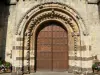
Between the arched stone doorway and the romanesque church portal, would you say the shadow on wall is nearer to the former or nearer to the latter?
the romanesque church portal

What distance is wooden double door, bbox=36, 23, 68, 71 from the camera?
10.4 metres

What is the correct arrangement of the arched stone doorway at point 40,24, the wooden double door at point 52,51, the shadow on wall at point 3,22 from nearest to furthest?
the arched stone doorway at point 40,24
the shadow on wall at point 3,22
the wooden double door at point 52,51

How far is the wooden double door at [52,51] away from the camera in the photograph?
409 inches

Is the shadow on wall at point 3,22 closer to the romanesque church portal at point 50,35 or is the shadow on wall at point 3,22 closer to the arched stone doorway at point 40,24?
the romanesque church portal at point 50,35

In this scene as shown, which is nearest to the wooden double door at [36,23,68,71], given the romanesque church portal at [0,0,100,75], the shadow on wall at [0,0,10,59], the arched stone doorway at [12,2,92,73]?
the romanesque church portal at [0,0,100,75]

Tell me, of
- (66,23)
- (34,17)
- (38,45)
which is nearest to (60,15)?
(66,23)

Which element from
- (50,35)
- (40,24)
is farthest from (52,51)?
(40,24)

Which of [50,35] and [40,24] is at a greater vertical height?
[40,24]

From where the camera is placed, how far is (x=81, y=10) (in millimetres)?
9836

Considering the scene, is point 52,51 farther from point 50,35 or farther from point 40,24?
point 40,24

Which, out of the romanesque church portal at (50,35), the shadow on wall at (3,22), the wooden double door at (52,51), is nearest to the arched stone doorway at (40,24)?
the romanesque church portal at (50,35)

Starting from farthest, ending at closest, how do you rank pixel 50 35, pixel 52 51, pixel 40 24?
pixel 50 35 → pixel 52 51 → pixel 40 24

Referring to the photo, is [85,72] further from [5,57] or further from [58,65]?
[5,57]

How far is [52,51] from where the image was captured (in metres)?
10.4
